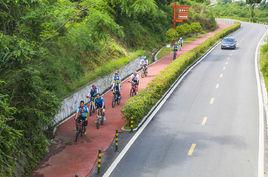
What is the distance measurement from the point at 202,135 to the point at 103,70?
12.4m

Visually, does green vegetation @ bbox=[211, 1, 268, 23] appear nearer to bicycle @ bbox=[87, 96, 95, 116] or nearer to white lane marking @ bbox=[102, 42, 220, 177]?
white lane marking @ bbox=[102, 42, 220, 177]

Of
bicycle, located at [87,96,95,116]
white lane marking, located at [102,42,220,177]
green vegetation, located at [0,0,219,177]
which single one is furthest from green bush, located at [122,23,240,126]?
green vegetation, located at [0,0,219,177]

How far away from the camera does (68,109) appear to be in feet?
85.6

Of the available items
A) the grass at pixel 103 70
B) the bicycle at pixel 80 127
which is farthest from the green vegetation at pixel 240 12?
the bicycle at pixel 80 127

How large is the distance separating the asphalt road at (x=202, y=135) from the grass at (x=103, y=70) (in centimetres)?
533

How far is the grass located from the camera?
2875 cm

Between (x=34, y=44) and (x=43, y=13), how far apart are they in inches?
70.0

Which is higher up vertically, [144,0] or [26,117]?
[144,0]

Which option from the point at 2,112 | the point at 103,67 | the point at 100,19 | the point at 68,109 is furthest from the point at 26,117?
the point at 103,67

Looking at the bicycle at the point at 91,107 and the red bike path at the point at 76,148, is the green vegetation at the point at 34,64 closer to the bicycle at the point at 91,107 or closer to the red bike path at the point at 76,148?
the red bike path at the point at 76,148

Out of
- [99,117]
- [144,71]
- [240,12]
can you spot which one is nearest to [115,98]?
[99,117]

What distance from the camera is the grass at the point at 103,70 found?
94.3 feet

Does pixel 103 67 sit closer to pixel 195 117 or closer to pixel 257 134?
pixel 195 117

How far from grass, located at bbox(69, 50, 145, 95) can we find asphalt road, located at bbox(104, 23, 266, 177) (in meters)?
5.33
